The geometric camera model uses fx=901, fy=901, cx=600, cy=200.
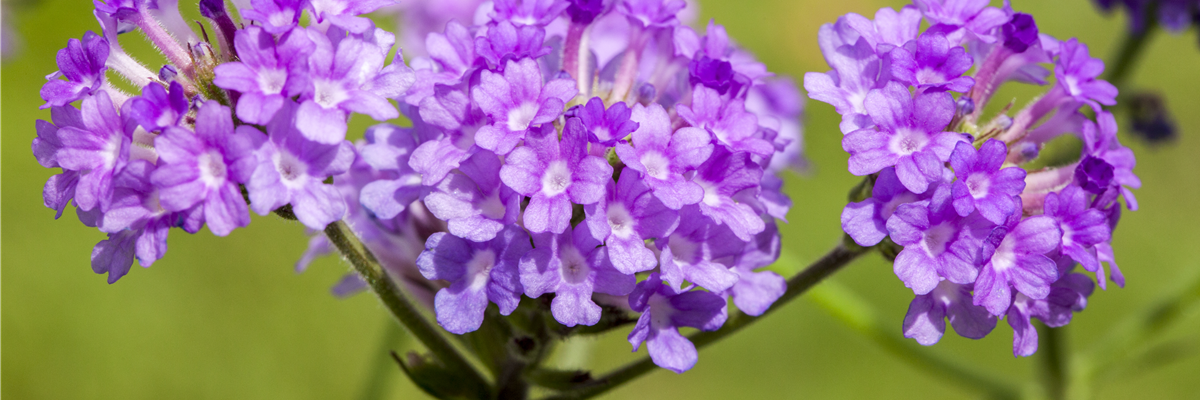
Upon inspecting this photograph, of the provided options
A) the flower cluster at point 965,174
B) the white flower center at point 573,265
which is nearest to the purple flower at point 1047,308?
the flower cluster at point 965,174

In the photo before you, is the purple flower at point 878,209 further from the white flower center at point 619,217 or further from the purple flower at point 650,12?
the purple flower at point 650,12

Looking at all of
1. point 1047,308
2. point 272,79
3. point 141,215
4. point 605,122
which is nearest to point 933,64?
point 1047,308

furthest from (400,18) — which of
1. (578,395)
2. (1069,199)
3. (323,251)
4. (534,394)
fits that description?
(1069,199)

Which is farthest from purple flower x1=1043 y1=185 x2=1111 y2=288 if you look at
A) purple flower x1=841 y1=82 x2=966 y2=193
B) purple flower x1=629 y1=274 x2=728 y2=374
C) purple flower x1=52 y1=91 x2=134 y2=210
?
purple flower x1=52 y1=91 x2=134 y2=210

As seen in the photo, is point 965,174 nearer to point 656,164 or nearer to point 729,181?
point 729,181

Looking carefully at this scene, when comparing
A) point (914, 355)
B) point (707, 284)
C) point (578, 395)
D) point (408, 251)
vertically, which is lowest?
point (914, 355)

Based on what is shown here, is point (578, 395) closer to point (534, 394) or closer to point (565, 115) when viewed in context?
point (534, 394)
